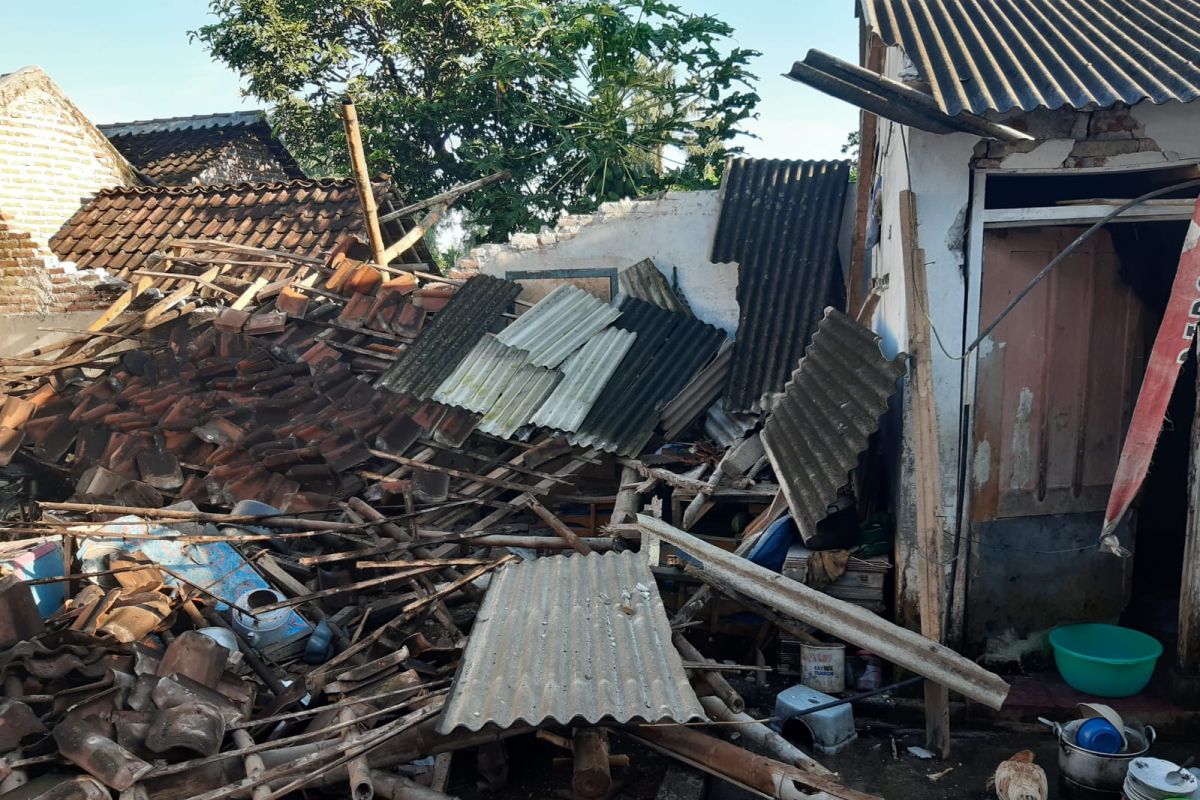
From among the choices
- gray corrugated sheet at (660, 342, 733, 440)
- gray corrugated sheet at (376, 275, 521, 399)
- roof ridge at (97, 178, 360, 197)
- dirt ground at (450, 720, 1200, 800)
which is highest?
roof ridge at (97, 178, 360, 197)

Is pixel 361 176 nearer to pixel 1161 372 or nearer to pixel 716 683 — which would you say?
pixel 716 683

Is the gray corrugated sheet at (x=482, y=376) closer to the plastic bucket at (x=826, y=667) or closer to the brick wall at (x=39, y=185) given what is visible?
the plastic bucket at (x=826, y=667)

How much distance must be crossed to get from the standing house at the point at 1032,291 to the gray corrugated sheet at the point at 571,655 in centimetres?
185

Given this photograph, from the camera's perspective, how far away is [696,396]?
28.2 feet

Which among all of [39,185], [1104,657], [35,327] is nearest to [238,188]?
[39,185]

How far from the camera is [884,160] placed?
724 centimetres

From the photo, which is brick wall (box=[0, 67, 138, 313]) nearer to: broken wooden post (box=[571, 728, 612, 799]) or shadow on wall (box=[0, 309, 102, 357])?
shadow on wall (box=[0, 309, 102, 357])

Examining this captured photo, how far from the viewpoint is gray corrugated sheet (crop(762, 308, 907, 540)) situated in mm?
5531

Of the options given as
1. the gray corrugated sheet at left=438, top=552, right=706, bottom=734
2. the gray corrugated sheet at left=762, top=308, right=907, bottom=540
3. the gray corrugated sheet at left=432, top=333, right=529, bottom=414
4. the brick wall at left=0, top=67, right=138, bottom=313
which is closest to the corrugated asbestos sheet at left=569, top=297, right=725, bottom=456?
the gray corrugated sheet at left=432, top=333, right=529, bottom=414

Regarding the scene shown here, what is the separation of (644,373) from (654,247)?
2.28 metres


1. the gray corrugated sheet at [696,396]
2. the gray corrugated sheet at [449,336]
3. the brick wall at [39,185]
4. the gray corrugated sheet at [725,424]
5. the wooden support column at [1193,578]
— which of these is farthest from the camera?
the brick wall at [39,185]

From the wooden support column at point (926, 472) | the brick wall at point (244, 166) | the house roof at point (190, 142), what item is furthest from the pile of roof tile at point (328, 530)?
the brick wall at point (244, 166)

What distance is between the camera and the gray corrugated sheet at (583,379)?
814 cm

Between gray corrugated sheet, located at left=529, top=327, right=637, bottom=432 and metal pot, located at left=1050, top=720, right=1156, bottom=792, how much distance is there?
4761 millimetres
